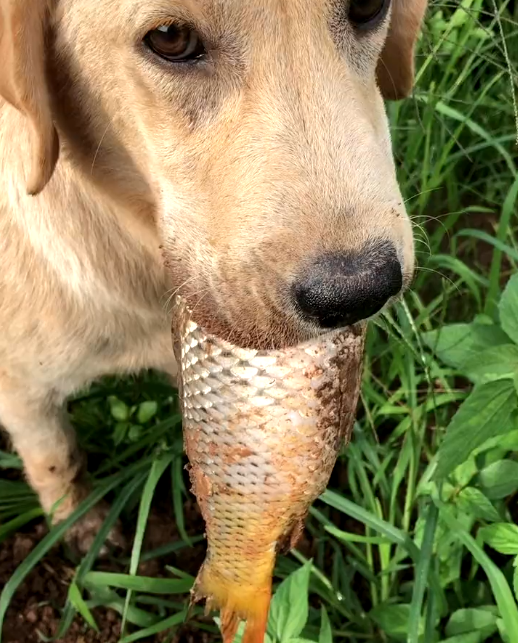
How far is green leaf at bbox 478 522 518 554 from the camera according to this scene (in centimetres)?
158

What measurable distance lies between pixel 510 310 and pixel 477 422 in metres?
0.24

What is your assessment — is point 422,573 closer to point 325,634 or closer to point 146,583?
point 325,634

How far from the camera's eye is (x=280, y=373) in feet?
3.65

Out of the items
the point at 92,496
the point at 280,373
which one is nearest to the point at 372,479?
the point at 92,496

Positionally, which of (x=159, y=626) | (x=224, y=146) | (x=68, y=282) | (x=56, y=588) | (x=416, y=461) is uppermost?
(x=224, y=146)

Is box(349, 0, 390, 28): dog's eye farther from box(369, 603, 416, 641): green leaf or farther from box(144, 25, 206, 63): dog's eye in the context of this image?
box(369, 603, 416, 641): green leaf

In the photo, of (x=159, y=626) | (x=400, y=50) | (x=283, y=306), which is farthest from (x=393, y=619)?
(x=400, y=50)

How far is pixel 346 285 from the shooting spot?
1.07 meters

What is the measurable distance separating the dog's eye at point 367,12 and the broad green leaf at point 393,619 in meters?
1.26

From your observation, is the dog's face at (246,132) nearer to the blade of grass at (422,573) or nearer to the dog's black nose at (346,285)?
the dog's black nose at (346,285)

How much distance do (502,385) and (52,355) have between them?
94cm

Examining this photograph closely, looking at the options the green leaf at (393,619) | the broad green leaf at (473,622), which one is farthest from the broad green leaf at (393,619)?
the broad green leaf at (473,622)

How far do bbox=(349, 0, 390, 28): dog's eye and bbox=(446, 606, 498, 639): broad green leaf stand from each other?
1274 millimetres

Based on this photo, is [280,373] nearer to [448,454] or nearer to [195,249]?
[195,249]
